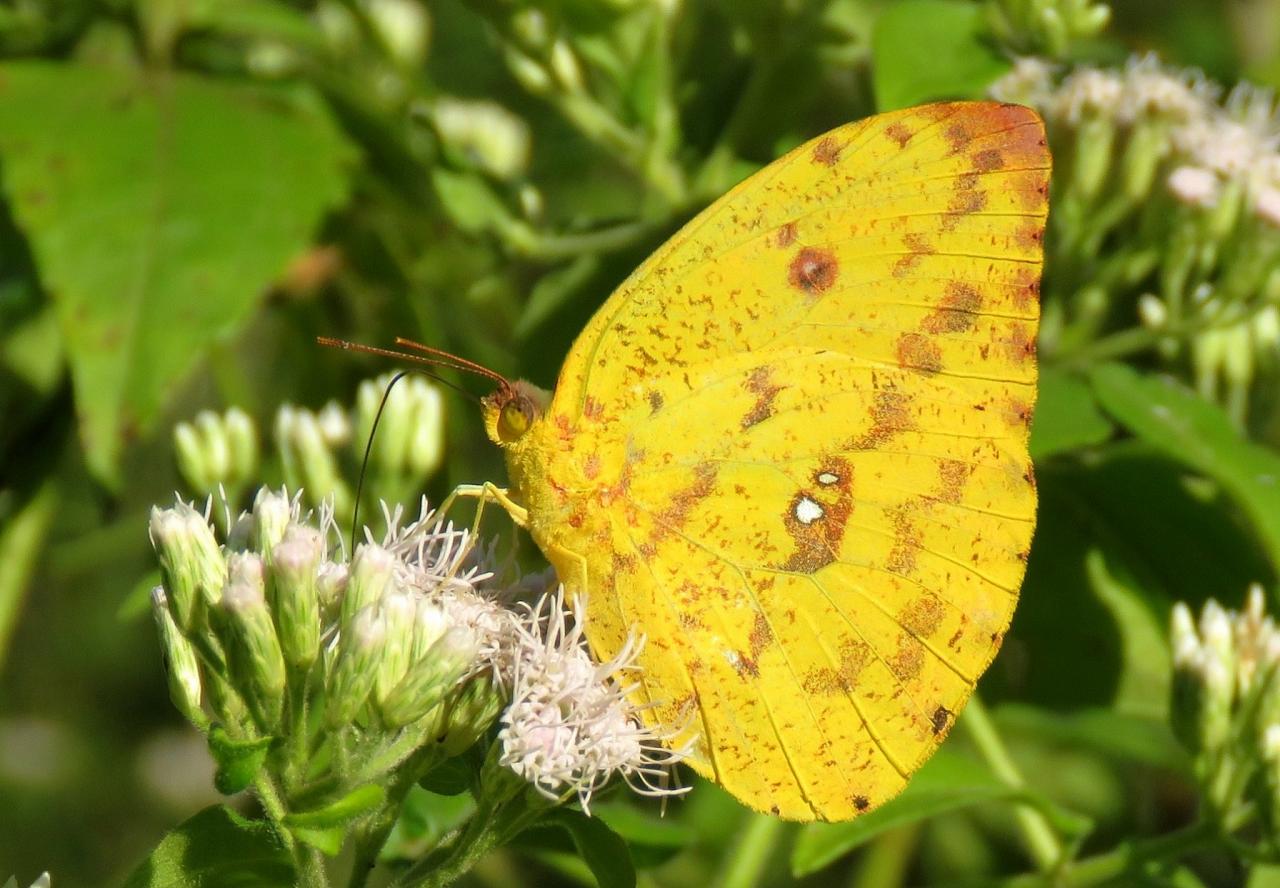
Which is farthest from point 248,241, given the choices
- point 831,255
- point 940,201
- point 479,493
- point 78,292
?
point 940,201

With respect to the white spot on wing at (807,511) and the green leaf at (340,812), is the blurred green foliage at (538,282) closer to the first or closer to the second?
the green leaf at (340,812)

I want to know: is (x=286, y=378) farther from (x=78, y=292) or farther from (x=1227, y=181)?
(x=1227, y=181)

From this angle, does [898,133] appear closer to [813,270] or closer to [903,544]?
[813,270]

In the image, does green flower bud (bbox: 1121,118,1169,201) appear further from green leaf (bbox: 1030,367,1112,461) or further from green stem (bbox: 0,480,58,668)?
green stem (bbox: 0,480,58,668)

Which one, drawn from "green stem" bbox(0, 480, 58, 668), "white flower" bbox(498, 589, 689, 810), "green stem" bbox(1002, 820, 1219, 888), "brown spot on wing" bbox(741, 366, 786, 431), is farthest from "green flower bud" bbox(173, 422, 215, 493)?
"green stem" bbox(1002, 820, 1219, 888)

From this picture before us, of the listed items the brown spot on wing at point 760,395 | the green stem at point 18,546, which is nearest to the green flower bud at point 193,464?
the green stem at point 18,546
